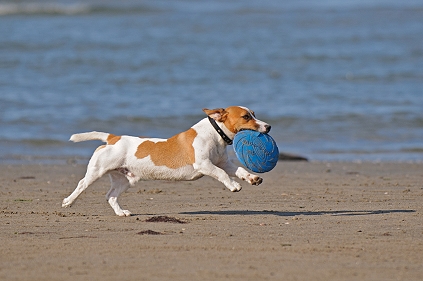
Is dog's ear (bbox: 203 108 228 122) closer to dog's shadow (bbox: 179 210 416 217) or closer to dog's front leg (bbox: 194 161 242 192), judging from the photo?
dog's front leg (bbox: 194 161 242 192)

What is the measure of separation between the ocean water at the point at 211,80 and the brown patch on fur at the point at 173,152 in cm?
507

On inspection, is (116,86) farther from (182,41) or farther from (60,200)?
(60,200)

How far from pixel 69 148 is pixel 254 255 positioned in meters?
8.71

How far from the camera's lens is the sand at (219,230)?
5.24 meters

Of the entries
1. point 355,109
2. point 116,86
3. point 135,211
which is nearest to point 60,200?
point 135,211

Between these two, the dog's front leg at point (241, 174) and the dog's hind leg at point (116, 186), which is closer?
the dog's front leg at point (241, 174)

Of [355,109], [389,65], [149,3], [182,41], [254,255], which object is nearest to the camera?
[254,255]

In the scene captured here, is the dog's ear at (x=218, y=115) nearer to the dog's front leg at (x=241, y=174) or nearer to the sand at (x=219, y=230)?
the dog's front leg at (x=241, y=174)

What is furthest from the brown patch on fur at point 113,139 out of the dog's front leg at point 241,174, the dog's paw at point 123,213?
the dog's front leg at point 241,174

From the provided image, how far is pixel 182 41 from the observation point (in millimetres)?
31484

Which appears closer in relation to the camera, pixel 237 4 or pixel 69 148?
pixel 69 148

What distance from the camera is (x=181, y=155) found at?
25.6ft

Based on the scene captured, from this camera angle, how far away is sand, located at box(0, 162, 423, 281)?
5.24 m

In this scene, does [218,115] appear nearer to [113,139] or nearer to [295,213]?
[113,139]
